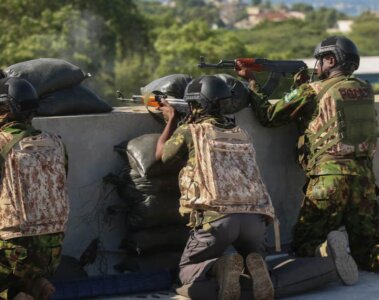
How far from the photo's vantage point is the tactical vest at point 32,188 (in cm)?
510

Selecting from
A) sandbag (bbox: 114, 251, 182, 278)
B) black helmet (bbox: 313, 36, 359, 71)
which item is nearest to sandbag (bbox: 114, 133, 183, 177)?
sandbag (bbox: 114, 251, 182, 278)

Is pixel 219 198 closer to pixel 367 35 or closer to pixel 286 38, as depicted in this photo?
pixel 286 38

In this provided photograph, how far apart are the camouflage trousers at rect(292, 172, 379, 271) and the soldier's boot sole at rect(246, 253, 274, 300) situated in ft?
2.43

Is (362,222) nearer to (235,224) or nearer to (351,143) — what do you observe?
(351,143)

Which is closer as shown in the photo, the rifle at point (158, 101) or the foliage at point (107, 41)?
the rifle at point (158, 101)

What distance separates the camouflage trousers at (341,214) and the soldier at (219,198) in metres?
0.62

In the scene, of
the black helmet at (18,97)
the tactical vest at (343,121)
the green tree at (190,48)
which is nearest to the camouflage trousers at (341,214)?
the tactical vest at (343,121)

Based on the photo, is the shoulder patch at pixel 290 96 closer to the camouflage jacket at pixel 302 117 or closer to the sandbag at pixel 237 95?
the camouflage jacket at pixel 302 117

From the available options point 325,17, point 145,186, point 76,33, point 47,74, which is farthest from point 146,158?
point 325,17

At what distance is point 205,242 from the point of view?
18.1 feet

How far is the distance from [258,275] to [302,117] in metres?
1.34

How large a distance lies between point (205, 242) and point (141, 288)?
0.56m

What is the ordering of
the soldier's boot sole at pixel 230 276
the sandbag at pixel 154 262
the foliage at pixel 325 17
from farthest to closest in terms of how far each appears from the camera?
the foliage at pixel 325 17 → the sandbag at pixel 154 262 → the soldier's boot sole at pixel 230 276

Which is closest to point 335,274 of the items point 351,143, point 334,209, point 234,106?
point 334,209
